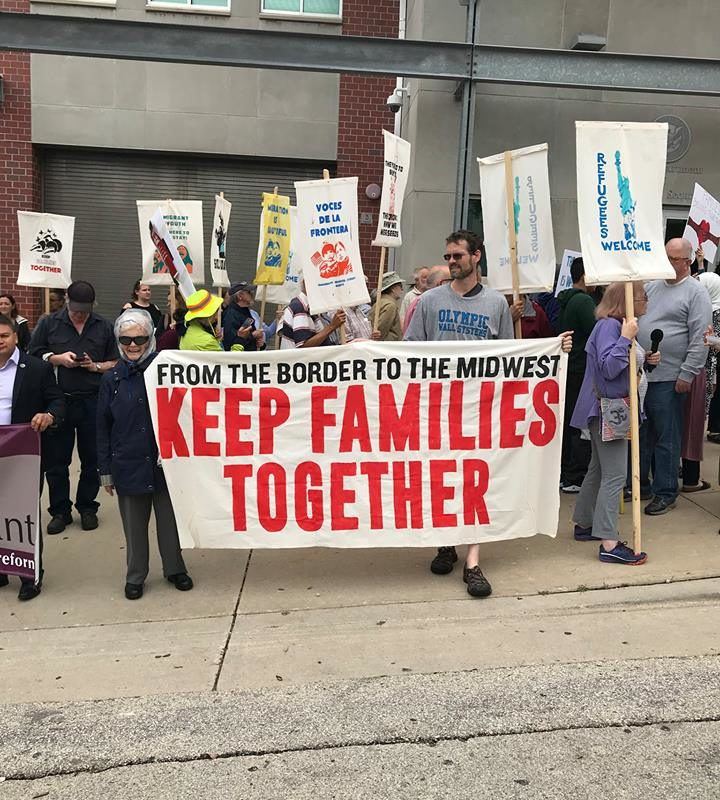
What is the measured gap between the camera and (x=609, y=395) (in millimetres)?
4805

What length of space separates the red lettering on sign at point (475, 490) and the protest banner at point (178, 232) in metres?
4.41

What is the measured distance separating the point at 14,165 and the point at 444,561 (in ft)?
33.6

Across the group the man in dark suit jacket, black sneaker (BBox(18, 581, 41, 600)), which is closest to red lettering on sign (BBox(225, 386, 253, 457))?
the man in dark suit jacket

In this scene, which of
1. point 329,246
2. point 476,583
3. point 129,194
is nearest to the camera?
point 476,583

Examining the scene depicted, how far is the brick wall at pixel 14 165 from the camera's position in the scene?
11.5 metres

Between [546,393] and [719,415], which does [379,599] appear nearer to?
[546,393]

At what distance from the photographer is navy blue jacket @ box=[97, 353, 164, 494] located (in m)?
4.52

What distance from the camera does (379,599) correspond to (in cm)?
451

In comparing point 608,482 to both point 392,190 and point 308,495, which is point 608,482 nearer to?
point 308,495

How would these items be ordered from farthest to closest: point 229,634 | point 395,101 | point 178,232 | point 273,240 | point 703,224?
point 395,101 → point 178,232 → point 273,240 → point 703,224 → point 229,634

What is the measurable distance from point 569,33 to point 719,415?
5.40 meters

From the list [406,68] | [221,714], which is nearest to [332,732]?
[221,714]

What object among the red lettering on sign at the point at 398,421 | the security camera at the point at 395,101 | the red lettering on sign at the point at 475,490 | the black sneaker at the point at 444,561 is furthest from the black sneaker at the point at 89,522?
the security camera at the point at 395,101

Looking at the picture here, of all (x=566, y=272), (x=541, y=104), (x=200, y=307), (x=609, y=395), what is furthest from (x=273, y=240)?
→ (x=541, y=104)
